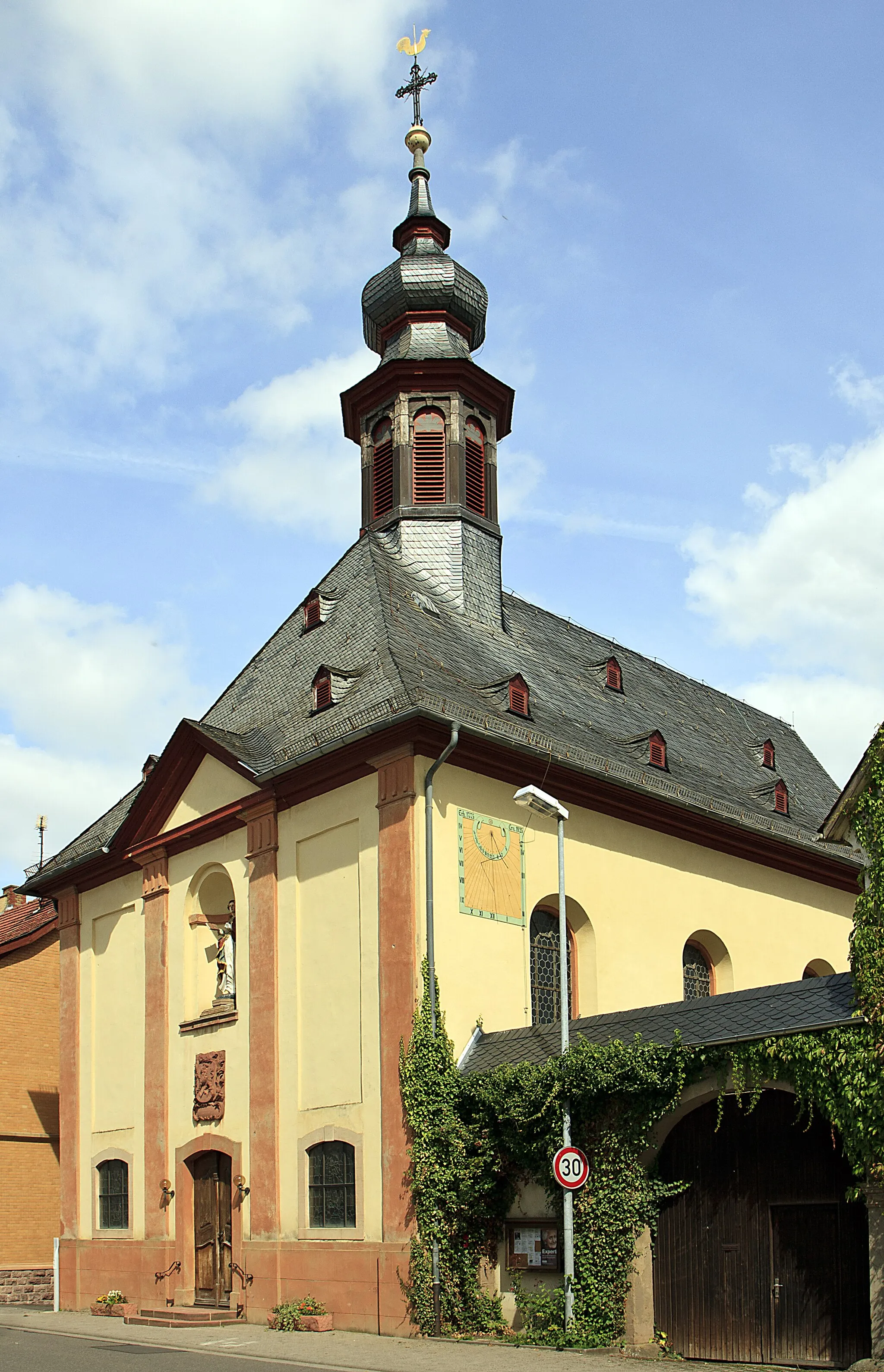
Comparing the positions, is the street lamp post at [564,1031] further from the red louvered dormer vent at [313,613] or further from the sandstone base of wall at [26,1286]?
the sandstone base of wall at [26,1286]

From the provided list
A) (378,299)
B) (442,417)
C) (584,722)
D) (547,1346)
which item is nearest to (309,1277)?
(547,1346)

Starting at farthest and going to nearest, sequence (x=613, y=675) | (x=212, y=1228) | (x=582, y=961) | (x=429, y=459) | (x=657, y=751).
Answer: (x=613, y=675)
(x=429, y=459)
(x=657, y=751)
(x=212, y=1228)
(x=582, y=961)

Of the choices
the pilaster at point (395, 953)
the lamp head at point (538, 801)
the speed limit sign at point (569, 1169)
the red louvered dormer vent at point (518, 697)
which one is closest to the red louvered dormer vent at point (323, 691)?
the pilaster at point (395, 953)

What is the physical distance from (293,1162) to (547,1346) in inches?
218

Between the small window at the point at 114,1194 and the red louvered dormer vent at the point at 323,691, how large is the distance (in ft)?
→ 28.6

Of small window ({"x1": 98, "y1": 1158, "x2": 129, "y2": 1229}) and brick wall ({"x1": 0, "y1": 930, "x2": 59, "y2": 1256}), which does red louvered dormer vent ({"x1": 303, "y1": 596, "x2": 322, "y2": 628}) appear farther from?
brick wall ({"x1": 0, "y1": 930, "x2": 59, "y2": 1256})

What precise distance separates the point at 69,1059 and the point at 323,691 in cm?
930

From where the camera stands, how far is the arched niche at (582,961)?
22141mm

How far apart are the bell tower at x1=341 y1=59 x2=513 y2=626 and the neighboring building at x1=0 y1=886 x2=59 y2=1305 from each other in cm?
1196

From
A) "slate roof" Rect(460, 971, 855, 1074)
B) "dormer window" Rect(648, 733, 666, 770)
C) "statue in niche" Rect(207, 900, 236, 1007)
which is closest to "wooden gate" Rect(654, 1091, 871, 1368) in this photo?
"slate roof" Rect(460, 971, 855, 1074)

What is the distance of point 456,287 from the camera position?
3070 centimetres

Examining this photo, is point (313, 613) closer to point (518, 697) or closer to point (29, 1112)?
point (518, 697)

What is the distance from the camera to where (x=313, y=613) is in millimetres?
26609

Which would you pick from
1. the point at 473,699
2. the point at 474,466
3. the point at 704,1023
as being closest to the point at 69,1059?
the point at 473,699
